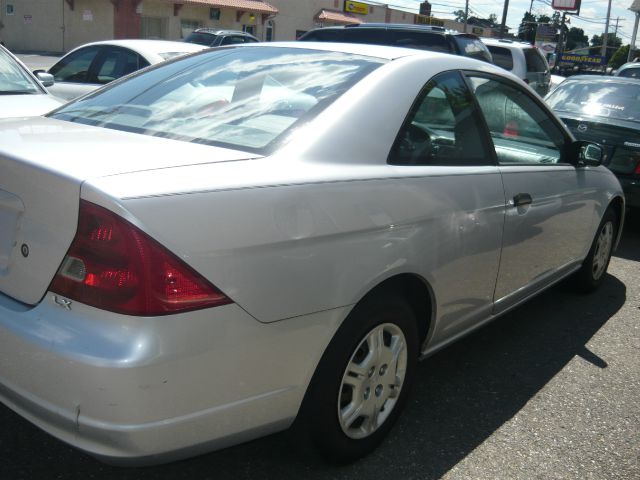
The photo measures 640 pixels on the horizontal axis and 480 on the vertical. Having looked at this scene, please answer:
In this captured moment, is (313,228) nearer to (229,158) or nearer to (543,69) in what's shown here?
(229,158)

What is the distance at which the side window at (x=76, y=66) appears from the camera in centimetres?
838

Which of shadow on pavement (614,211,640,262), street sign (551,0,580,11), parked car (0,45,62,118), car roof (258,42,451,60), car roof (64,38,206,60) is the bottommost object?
shadow on pavement (614,211,640,262)

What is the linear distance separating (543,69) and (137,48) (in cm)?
953

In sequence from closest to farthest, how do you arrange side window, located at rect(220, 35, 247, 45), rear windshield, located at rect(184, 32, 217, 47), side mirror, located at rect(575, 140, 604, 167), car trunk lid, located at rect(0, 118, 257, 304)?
car trunk lid, located at rect(0, 118, 257, 304) → side mirror, located at rect(575, 140, 604, 167) → side window, located at rect(220, 35, 247, 45) → rear windshield, located at rect(184, 32, 217, 47)

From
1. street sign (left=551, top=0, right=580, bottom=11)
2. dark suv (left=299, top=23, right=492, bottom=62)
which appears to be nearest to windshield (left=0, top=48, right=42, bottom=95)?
dark suv (left=299, top=23, right=492, bottom=62)

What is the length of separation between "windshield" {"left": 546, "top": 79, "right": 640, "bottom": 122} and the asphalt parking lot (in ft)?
11.7

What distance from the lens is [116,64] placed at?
8078 mm

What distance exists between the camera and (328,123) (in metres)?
2.52

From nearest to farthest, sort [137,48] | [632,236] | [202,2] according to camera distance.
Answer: [632,236] < [137,48] < [202,2]

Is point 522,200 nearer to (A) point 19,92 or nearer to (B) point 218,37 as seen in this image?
(A) point 19,92

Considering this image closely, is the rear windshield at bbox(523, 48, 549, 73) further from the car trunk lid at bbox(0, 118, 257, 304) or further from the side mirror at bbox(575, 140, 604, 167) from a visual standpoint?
the car trunk lid at bbox(0, 118, 257, 304)

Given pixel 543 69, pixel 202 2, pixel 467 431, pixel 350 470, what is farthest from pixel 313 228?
pixel 202 2

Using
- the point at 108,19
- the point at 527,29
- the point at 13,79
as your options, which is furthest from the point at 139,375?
the point at 527,29

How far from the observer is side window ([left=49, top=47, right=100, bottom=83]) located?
8.38 m
